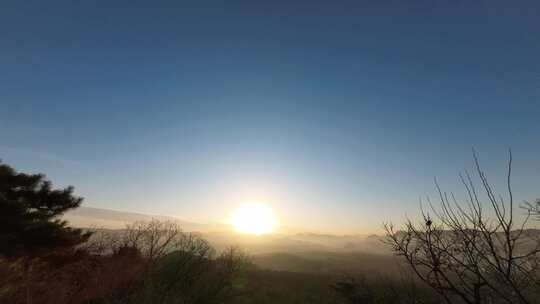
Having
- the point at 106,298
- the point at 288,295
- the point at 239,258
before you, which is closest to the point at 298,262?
the point at 288,295

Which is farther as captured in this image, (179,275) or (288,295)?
(288,295)

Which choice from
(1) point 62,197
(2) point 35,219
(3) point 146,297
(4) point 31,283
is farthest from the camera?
(1) point 62,197

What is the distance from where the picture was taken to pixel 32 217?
82.3 feet

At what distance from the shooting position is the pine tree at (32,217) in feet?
75.9

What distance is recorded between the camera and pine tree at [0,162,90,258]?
75.9 ft

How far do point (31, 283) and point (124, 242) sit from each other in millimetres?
14522

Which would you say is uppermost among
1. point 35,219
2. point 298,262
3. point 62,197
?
point 62,197

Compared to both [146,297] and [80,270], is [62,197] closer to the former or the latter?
[80,270]

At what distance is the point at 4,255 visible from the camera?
72.1ft

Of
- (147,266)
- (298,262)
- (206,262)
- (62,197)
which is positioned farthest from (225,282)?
(298,262)

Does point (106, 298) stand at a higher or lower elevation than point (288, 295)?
higher

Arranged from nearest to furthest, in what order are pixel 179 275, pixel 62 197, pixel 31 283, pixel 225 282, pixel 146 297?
pixel 31 283 → pixel 146 297 → pixel 179 275 → pixel 225 282 → pixel 62 197

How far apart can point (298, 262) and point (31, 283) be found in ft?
391

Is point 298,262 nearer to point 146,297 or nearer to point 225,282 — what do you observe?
point 225,282
